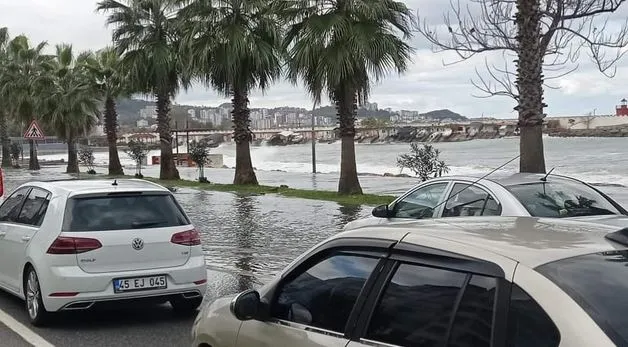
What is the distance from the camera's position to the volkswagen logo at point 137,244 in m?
7.95

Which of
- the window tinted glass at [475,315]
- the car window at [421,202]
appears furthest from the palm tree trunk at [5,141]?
the window tinted glass at [475,315]

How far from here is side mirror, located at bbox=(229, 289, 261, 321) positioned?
4.04m

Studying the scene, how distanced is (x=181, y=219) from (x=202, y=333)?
158 inches

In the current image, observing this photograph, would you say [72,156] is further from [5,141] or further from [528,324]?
[528,324]

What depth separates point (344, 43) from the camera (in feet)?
71.0

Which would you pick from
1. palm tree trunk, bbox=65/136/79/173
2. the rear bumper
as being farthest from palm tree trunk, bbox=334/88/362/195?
palm tree trunk, bbox=65/136/79/173

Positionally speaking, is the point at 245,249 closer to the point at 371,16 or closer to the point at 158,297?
the point at 158,297

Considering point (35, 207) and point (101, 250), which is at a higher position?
point (35, 207)

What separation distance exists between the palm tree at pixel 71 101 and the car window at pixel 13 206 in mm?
35400

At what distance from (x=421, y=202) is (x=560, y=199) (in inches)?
73.5

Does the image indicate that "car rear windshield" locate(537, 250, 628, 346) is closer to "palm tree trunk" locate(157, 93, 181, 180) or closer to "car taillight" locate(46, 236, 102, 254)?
"car taillight" locate(46, 236, 102, 254)

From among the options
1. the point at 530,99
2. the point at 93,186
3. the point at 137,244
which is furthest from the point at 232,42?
the point at 137,244

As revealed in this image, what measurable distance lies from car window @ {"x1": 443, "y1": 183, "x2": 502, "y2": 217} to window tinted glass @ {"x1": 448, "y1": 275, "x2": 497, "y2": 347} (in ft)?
16.4

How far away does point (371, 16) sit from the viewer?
21.9 m
